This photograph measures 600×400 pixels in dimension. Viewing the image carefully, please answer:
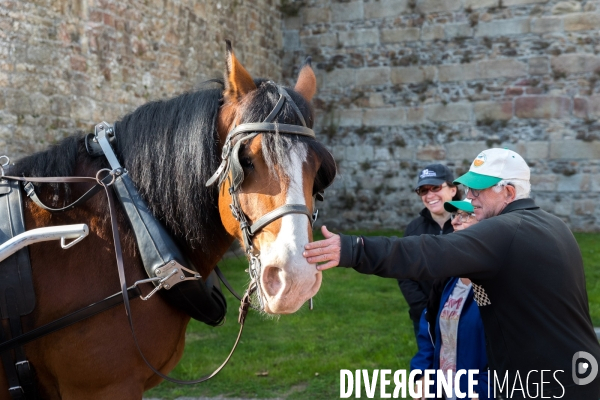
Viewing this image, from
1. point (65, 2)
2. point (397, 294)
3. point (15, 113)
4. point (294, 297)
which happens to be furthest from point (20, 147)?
point (294, 297)

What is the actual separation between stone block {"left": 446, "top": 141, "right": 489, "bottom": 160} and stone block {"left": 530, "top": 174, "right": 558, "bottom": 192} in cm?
97

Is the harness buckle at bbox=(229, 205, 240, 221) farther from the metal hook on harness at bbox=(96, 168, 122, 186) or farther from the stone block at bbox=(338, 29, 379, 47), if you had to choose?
the stone block at bbox=(338, 29, 379, 47)

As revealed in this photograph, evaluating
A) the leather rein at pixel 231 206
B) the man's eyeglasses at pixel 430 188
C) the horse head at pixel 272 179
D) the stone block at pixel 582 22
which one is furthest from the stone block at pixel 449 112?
the leather rein at pixel 231 206

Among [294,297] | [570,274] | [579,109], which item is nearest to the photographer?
[294,297]

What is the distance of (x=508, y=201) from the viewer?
9.00ft

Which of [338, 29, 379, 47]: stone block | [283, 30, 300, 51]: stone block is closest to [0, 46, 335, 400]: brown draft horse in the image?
[338, 29, 379, 47]: stone block

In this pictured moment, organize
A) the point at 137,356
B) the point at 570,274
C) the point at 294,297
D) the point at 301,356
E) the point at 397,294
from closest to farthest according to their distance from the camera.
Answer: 1. the point at 294,297
2. the point at 137,356
3. the point at 570,274
4. the point at 301,356
5. the point at 397,294

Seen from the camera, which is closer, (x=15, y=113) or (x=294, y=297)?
(x=294, y=297)

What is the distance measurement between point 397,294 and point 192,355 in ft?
9.71

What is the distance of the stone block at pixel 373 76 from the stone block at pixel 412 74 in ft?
0.42

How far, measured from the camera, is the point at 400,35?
1122 centimetres

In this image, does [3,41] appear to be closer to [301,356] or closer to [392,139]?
[301,356]

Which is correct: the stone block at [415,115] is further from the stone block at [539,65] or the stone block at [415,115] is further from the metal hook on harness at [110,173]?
the metal hook on harness at [110,173]

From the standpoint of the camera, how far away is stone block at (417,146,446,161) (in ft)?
36.2
